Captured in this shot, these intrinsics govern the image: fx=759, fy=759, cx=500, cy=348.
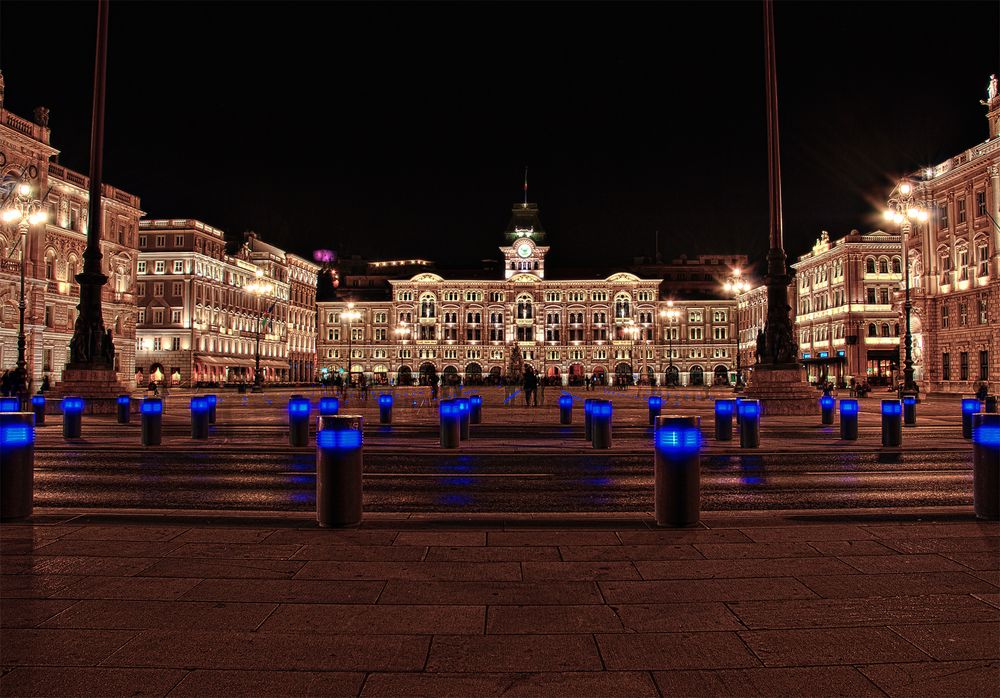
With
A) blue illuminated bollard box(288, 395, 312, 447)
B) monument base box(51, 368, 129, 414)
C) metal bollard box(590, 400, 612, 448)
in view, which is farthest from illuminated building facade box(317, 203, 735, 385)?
metal bollard box(590, 400, 612, 448)

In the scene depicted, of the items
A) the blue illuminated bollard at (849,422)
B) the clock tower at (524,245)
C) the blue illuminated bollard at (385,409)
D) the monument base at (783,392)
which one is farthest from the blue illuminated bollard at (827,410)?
the clock tower at (524,245)

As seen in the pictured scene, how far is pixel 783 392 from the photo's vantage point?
90.1ft

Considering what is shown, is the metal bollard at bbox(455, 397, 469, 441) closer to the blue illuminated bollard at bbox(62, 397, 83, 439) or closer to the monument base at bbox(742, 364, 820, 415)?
the blue illuminated bollard at bbox(62, 397, 83, 439)

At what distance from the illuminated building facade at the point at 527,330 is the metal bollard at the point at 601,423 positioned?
101074 mm

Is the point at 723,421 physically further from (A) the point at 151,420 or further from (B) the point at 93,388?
(B) the point at 93,388

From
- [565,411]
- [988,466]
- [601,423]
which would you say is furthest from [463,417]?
[988,466]

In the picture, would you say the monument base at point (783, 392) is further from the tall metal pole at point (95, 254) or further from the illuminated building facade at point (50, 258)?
the illuminated building facade at point (50, 258)

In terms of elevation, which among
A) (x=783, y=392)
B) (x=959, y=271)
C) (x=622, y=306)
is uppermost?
(x=622, y=306)

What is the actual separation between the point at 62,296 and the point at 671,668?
67047 millimetres

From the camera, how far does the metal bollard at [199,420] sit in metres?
18.7

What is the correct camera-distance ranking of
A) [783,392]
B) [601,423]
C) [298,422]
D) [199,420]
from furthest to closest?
[783,392], [199,420], [298,422], [601,423]

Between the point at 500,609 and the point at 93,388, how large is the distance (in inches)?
1046

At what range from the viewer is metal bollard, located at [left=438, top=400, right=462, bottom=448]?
16.3m

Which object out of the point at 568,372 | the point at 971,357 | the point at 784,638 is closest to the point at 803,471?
the point at 784,638
